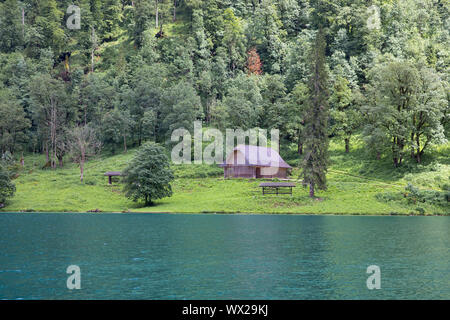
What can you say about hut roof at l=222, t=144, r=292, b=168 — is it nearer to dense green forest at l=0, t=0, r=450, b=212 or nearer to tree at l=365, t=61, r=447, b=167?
dense green forest at l=0, t=0, r=450, b=212

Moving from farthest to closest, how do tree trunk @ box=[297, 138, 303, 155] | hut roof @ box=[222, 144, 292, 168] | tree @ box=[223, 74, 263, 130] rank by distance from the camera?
tree @ box=[223, 74, 263, 130]
tree trunk @ box=[297, 138, 303, 155]
hut roof @ box=[222, 144, 292, 168]

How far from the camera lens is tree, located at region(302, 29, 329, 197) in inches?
2621

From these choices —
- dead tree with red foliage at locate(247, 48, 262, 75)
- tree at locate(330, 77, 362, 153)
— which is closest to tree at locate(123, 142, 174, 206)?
tree at locate(330, 77, 362, 153)

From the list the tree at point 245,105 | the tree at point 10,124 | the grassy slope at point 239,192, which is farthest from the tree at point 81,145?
the tree at point 245,105

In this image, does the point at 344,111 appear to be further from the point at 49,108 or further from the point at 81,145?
the point at 49,108

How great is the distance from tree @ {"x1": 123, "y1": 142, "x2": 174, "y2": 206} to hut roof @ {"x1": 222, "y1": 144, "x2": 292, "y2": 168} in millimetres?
18370

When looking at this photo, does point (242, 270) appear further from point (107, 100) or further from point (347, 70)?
point (107, 100)

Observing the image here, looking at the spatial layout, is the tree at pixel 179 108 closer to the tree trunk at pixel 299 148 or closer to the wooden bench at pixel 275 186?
the tree trunk at pixel 299 148

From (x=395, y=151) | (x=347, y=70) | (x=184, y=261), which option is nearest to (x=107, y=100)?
(x=347, y=70)

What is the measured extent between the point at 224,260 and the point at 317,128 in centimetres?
4451

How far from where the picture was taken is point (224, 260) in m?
27.9

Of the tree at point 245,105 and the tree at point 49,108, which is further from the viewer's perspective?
the tree at point 49,108

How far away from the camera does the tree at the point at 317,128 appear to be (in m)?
66.6

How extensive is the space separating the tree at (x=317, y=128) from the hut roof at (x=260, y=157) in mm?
16290
